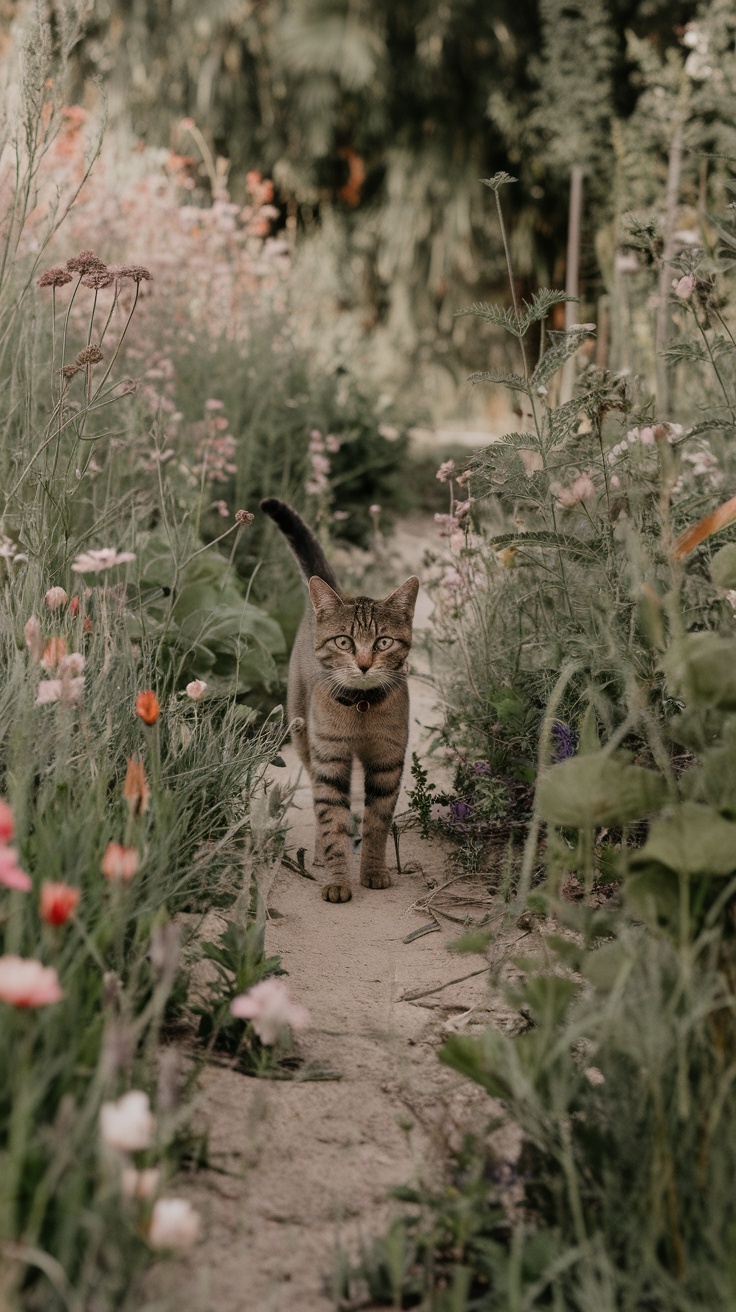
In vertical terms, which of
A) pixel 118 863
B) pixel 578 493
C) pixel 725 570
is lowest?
pixel 118 863

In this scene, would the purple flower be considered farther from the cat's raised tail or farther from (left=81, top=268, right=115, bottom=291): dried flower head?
(left=81, top=268, right=115, bottom=291): dried flower head

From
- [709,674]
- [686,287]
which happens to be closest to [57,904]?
[709,674]

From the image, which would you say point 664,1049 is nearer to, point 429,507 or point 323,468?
point 323,468

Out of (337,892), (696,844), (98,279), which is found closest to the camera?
(696,844)

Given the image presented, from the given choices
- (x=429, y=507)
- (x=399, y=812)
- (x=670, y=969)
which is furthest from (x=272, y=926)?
(x=429, y=507)

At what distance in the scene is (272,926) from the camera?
2744 millimetres

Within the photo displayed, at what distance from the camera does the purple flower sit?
9.36ft

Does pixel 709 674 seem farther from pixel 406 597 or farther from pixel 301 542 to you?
pixel 301 542

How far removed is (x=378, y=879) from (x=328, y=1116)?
4.10 ft

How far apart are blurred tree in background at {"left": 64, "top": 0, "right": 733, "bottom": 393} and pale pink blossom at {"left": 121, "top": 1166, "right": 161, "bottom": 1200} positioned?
1022 cm

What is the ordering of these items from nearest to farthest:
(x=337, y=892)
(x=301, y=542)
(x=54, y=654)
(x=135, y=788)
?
(x=135, y=788) < (x=54, y=654) < (x=337, y=892) < (x=301, y=542)

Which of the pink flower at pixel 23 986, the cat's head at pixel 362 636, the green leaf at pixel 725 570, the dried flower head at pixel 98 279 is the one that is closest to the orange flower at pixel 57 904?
the pink flower at pixel 23 986

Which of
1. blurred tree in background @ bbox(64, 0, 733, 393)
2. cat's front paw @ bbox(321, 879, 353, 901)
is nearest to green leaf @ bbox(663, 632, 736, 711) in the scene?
cat's front paw @ bbox(321, 879, 353, 901)

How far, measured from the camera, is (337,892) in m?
2.99
